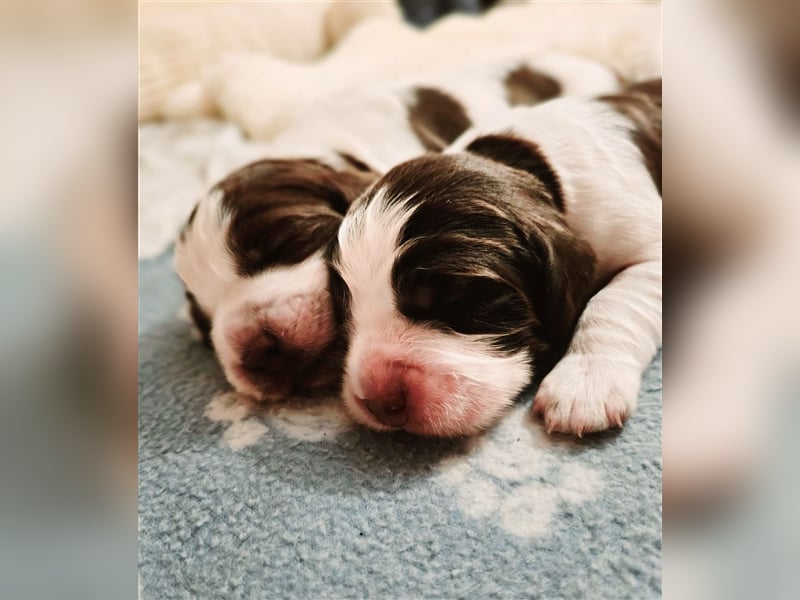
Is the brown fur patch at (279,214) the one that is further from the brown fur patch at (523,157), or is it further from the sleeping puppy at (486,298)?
the brown fur patch at (523,157)

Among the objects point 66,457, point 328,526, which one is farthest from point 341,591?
point 66,457

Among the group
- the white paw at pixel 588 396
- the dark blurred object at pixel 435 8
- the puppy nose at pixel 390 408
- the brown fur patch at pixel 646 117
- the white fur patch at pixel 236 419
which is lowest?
the white fur patch at pixel 236 419

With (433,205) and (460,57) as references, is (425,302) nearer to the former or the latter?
(433,205)

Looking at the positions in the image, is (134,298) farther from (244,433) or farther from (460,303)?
(460,303)

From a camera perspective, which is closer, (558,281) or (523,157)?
(558,281)

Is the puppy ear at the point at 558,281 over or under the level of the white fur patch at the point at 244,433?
over

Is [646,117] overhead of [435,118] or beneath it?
overhead

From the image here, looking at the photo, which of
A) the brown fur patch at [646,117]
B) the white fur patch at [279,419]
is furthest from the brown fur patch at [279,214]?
the brown fur patch at [646,117]

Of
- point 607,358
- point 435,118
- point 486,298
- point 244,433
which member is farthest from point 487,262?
point 435,118

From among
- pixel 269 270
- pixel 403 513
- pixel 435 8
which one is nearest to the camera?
pixel 403 513
